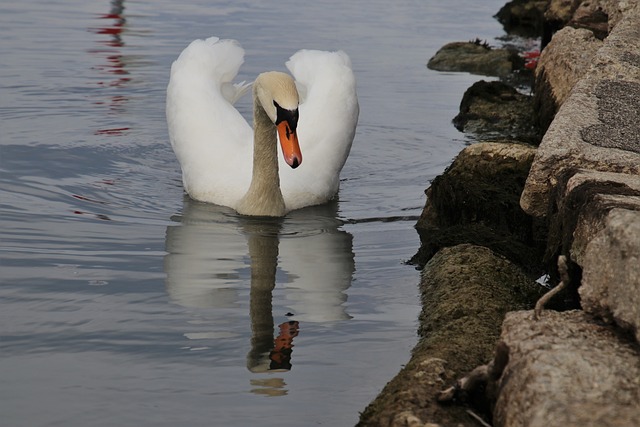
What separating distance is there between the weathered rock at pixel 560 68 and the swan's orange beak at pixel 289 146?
3.25m

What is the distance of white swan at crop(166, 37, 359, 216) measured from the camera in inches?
327

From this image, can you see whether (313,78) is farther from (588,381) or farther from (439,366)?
(588,381)

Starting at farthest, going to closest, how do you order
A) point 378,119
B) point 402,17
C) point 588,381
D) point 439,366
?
point 402,17 < point 378,119 < point 439,366 < point 588,381

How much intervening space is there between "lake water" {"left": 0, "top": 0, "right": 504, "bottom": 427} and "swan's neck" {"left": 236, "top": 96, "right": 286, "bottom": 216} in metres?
0.11

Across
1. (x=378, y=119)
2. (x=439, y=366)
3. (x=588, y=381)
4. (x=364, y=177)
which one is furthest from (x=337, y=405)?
(x=378, y=119)

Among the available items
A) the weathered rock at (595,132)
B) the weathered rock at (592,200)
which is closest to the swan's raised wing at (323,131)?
the weathered rock at (595,132)

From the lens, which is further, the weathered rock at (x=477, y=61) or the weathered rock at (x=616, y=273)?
the weathered rock at (x=477, y=61)

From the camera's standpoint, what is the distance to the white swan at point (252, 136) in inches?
327

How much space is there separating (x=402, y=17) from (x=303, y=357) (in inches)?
579

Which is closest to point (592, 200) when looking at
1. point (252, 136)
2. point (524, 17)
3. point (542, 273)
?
point (542, 273)

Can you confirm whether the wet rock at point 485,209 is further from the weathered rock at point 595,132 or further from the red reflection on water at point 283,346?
the red reflection on water at point 283,346

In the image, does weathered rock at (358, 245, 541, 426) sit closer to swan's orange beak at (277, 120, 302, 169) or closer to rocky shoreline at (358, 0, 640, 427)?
rocky shoreline at (358, 0, 640, 427)

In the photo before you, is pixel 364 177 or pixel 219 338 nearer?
pixel 219 338

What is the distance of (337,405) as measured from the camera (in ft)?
16.0
